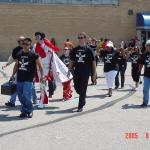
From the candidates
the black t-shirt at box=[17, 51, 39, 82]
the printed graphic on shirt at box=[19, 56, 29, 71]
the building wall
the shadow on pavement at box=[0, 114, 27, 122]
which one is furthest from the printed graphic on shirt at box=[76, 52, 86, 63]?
the building wall

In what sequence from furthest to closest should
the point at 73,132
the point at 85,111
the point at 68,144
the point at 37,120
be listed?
the point at 85,111 < the point at 37,120 < the point at 73,132 < the point at 68,144

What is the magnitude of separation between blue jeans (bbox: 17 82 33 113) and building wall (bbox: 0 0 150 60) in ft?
95.3

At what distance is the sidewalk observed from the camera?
28.6 feet

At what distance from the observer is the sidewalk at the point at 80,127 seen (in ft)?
28.6

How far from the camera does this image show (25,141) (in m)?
8.97

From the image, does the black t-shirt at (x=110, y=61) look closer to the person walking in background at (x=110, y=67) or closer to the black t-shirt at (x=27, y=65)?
the person walking in background at (x=110, y=67)

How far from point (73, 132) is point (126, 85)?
9.85m

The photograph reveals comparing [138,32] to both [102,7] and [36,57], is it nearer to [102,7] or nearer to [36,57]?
[102,7]

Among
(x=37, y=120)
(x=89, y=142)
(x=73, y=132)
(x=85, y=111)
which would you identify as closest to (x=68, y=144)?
(x=89, y=142)

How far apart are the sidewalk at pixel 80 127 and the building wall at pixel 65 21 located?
26.0 meters

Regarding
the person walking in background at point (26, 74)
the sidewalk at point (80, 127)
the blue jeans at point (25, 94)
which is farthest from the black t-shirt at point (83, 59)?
the blue jeans at point (25, 94)

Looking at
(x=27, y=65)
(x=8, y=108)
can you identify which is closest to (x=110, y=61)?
(x=8, y=108)

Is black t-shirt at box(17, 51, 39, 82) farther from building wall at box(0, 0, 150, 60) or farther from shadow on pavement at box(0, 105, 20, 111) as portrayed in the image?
building wall at box(0, 0, 150, 60)

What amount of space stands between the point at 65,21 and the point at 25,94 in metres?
29.8
